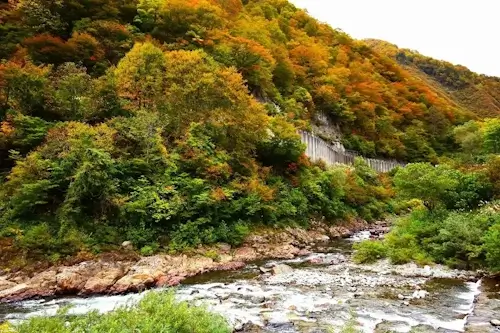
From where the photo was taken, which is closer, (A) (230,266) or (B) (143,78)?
(A) (230,266)

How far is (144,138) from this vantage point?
82.4 feet

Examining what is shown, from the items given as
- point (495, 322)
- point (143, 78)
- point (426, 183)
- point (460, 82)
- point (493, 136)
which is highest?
point (460, 82)

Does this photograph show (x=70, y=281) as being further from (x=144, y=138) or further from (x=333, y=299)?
(x=333, y=299)

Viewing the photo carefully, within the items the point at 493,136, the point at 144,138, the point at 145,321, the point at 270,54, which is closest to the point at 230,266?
the point at 144,138

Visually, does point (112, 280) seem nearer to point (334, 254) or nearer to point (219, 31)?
point (334, 254)

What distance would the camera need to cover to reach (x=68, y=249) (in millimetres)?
19766

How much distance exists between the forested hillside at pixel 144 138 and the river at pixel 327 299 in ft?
16.2

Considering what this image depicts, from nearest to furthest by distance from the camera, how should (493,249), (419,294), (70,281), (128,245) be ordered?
(419,294)
(493,249)
(70,281)
(128,245)

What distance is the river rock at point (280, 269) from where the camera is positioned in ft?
64.2

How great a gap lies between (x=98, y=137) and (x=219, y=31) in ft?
76.6

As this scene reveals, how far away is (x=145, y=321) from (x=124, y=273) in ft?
34.0

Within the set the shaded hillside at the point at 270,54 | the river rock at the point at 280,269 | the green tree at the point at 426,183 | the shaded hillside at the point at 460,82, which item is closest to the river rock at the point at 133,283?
the river rock at the point at 280,269

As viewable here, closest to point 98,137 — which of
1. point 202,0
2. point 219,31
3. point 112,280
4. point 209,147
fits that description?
point 209,147

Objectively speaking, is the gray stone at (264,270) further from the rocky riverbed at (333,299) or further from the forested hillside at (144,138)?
the forested hillside at (144,138)
